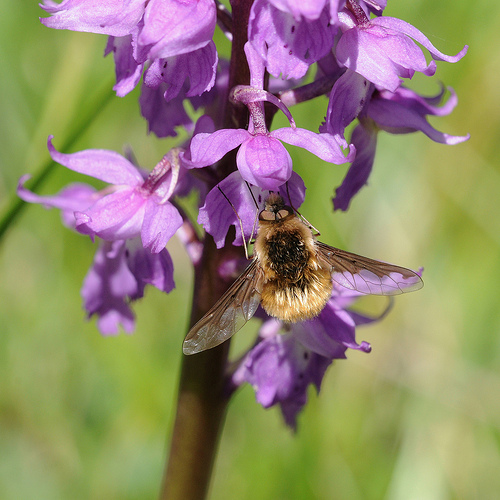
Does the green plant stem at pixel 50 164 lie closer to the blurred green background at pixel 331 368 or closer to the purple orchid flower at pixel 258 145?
the blurred green background at pixel 331 368

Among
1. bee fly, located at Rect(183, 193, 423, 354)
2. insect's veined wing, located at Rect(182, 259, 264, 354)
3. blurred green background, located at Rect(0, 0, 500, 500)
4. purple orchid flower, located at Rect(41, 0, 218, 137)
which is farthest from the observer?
blurred green background, located at Rect(0, 0, 500, 500)

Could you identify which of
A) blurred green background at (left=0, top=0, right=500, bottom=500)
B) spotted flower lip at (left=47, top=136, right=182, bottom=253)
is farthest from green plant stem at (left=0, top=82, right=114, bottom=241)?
spotted flower lip at (left=47, top=136, right=182, bottom=253)

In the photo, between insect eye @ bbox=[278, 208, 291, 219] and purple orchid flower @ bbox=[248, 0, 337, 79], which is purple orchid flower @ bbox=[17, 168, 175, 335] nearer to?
insect eye @ bbox=[278, 208, 291, 219]

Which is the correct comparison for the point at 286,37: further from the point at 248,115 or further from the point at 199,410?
the point at 199,410

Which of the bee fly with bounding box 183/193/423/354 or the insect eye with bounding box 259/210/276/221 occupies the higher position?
the insect eye with bounding box 259/210/276/221

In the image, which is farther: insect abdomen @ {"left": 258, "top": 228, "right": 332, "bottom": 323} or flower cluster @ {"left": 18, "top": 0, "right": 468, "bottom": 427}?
insect abdomen @ {"left": 258, "top": 228, "right": 332, "bottom": 323}

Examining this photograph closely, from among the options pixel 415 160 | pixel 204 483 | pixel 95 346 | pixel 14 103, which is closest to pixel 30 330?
pixel 95 346
